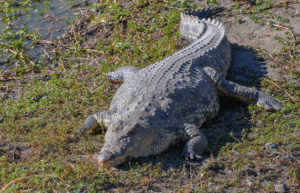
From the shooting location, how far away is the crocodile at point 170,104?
400 centimetres

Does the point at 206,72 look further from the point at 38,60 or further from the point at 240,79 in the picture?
the point at 38,60

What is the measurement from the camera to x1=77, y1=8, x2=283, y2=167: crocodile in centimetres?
400

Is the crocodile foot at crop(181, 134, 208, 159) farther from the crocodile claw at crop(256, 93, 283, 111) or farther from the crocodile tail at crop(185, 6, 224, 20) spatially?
the crocodile tail at crop(185, 6, 224, 20)

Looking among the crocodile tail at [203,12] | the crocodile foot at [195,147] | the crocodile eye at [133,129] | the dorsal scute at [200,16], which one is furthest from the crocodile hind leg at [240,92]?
the crocodile tail at [203,12]

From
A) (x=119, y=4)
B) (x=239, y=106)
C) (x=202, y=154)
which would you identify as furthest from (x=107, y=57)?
(x=202, y=154)

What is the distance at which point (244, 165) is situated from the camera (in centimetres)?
→ 387

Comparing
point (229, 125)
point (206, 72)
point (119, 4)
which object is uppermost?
point (119, 4)

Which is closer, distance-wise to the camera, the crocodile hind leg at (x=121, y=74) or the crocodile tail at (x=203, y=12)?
the crocodile hind leg at (x=121, y=74)

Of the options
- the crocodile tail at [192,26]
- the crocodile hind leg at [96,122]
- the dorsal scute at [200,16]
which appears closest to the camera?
the crocodile hind leg at [96,122]

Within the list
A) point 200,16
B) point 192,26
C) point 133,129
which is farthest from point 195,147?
point 200,16

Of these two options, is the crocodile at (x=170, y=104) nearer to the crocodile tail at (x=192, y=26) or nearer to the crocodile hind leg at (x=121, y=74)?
the crocodile hind leg at (x=121, y=74)

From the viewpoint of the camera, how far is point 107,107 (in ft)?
18.4

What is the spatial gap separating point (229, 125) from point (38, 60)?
4.93 m

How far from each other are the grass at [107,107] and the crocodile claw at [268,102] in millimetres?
104
